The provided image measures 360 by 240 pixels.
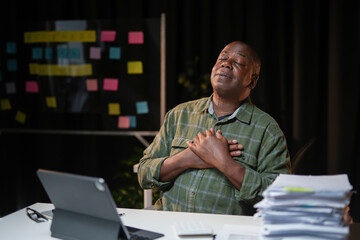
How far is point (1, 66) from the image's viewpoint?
3.79m

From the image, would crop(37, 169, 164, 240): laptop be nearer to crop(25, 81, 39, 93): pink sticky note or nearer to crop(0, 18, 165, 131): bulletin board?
crop(0, 18, 165, 131): bulletin board

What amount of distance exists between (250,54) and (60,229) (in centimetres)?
108

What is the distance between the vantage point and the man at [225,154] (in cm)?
185

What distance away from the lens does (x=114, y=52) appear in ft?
11.5

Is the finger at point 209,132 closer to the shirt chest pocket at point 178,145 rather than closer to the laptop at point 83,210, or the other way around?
the shirt chest pocket at point 178,145

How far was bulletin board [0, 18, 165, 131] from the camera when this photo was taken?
3473 millimetres

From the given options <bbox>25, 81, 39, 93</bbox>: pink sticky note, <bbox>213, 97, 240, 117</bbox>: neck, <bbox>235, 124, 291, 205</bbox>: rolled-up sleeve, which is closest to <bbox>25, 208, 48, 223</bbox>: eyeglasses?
<bbox>235, 124, 291, 205</bbox>: rolled-up sleeve

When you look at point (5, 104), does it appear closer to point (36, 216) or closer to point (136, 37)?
point (136, 37)

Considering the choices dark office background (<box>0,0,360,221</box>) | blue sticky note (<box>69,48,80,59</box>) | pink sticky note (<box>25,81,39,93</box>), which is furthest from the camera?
pink sticky note (<box>25,81,39,93</box>)

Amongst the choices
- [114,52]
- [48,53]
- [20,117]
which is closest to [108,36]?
[114,52]

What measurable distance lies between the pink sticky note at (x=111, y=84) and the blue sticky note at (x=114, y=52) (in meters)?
0.17

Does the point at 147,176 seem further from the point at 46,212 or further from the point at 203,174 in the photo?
the point at 46,212

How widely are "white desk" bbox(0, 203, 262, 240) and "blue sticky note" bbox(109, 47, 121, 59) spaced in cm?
194

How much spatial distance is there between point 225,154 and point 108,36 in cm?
198
